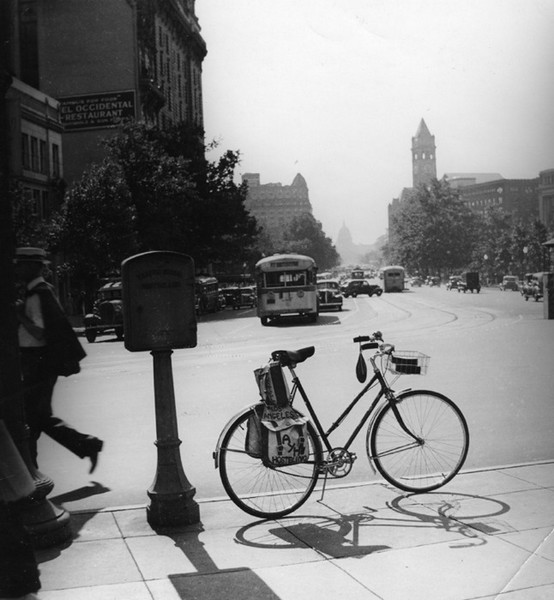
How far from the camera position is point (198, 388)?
38.4 feet

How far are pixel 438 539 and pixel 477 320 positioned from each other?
22989 millimetres

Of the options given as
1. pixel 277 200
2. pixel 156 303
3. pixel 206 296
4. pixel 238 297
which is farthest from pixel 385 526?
pixel 277 200

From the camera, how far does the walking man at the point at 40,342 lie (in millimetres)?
6066

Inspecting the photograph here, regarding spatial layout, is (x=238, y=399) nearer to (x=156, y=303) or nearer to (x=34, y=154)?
(x=156, y=303)

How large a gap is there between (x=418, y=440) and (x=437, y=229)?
8269cm

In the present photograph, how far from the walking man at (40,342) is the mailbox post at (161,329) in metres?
1.09

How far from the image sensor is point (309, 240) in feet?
481

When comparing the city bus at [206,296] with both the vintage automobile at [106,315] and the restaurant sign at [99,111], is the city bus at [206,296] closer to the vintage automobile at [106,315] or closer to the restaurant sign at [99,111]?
the restaurant sign at [99,111]

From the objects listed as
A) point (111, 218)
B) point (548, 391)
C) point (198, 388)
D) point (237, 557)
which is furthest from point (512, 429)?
point (111, 218)

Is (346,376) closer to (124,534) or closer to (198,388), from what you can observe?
(198,388)

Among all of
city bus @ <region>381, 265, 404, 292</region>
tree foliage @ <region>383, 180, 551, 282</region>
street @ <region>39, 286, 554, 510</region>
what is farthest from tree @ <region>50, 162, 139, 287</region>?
city bus @ <region>381, 265, 404, 292</region>

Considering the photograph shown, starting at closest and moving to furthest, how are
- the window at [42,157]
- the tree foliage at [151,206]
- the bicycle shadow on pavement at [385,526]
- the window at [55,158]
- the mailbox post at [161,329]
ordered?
the bicycle shadow on pavement at [385,526] < the mailbox post at [161,329] < the tree foliage at [151,206] < the window at [42,157] < the window at [55,158]

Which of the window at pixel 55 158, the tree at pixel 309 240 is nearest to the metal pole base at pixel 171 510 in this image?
the window at pixel 55 158

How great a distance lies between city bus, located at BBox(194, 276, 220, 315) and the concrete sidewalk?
38.1 metres
